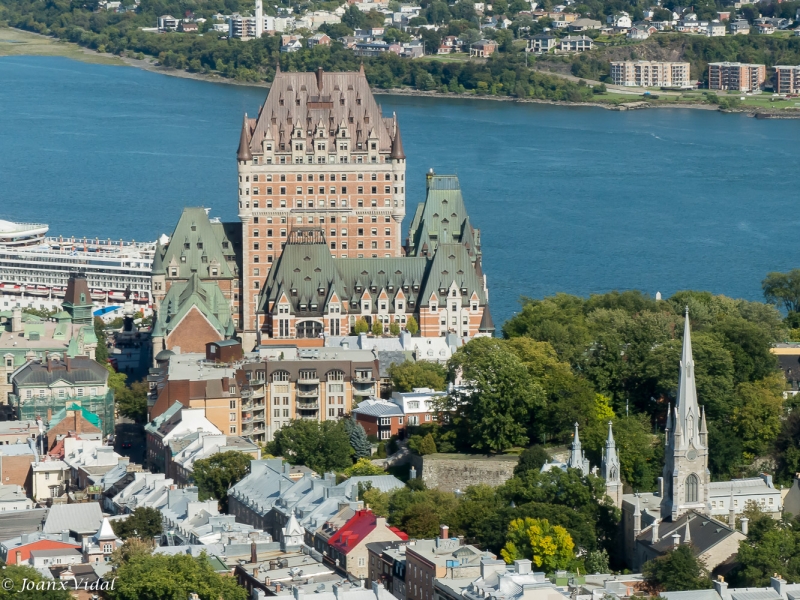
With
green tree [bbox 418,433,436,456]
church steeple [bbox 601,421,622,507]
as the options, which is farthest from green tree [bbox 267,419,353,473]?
church steeple [bbox 601,421,622,507]

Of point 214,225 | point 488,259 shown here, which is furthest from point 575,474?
point 488,259

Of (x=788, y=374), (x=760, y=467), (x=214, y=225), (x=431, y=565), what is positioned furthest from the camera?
(x=214, y=225)

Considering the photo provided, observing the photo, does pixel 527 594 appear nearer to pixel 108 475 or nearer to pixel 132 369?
pixel 108 475

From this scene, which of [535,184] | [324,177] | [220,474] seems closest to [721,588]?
[220,474]

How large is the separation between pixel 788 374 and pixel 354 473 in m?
15.1

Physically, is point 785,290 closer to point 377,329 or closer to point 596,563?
point 377,329

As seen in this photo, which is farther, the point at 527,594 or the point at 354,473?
the point at 354,473

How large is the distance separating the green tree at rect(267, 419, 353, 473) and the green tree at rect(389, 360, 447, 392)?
492 cm

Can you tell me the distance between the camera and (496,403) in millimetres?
75250

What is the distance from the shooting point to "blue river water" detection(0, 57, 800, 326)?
124 m

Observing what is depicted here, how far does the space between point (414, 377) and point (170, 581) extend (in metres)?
25.4

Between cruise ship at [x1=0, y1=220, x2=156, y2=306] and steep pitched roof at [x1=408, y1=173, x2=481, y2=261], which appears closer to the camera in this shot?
steep pitched roof at [x1=408, y1=173, x2=481, y2=261]

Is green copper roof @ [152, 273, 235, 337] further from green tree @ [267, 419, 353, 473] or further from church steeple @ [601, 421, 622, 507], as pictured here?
church steeple @ [601, 421, 622, 507]

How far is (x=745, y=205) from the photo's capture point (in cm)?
14575
